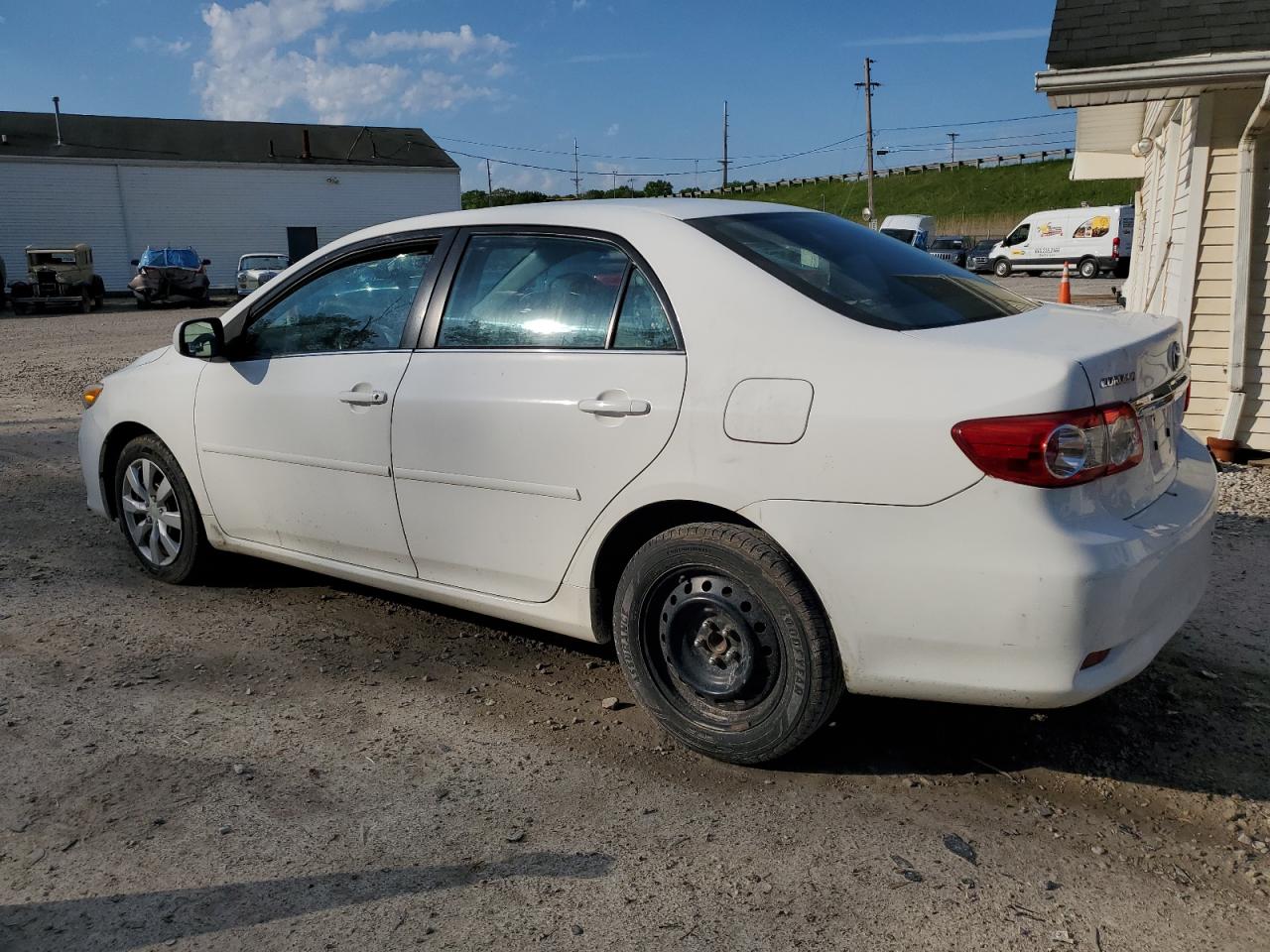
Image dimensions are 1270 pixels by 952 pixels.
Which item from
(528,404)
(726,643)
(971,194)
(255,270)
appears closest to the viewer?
(726,643)

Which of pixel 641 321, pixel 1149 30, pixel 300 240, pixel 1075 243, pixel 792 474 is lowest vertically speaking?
pixel 792 474

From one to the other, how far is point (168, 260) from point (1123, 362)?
98.8 ft

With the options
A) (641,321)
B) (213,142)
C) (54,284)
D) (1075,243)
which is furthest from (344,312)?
(213,142)

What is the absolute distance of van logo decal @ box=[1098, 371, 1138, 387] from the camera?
9.04 feet

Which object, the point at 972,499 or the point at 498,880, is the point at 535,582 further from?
the point at 972,499

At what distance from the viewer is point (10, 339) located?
64.0 feet

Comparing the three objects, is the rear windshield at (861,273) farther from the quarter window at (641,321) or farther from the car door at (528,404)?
the car door at (528,404)

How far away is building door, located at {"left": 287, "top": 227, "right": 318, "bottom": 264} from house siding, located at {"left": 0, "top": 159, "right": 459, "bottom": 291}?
267mm

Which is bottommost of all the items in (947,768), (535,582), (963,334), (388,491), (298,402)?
(947,768)

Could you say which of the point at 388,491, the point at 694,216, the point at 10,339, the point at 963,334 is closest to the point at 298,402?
the point at 388,491

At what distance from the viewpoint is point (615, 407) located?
327cm

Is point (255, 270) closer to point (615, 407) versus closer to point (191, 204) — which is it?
point (191, 204)

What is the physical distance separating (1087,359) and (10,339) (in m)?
21.0

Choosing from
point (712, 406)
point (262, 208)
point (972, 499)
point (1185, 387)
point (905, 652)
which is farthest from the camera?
point (262, 208)
